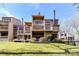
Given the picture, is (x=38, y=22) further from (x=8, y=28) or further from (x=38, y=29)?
(x=8, y=28)

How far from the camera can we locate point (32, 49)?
2.62m

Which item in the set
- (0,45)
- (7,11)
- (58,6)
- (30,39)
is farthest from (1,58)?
(58,6)

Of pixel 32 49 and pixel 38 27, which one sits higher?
pixel 38 27

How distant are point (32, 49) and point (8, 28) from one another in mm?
406

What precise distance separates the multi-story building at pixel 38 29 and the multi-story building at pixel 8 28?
7 centimetres

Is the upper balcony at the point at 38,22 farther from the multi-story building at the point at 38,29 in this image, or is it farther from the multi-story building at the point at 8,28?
the multi-story building at the point at 8,28

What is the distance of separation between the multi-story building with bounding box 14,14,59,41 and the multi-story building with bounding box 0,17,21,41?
7cm

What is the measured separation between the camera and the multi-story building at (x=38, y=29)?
105 inches

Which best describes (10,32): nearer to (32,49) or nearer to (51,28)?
(32,49)

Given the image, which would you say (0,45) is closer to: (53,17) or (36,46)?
(36,46)

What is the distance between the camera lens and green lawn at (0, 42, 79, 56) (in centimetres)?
262

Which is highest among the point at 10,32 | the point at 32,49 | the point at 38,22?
the point at 38,22

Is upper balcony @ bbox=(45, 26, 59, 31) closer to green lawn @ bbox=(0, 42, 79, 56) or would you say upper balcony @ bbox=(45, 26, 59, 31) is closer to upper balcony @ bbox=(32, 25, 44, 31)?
upper balcony @ bbox=(32, 25, 44, 31)

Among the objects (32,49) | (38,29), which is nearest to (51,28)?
(38,29)
